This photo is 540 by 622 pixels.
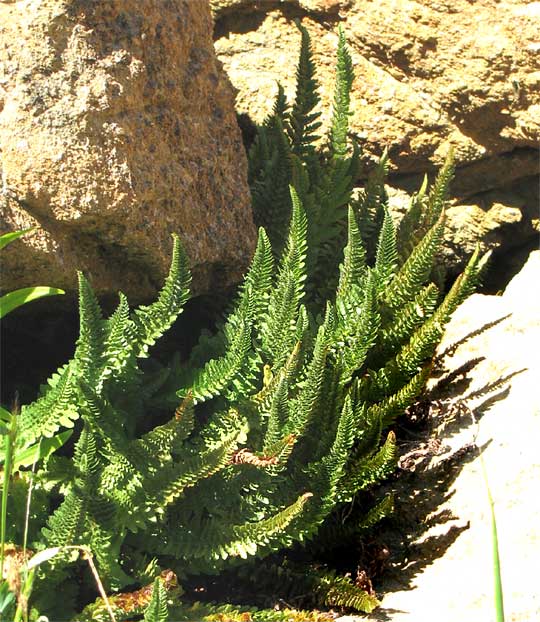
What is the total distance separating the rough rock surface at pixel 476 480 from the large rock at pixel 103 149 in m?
0.74

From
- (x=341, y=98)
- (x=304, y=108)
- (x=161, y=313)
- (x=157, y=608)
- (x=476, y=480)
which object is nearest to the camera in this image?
(x=157, y=608)

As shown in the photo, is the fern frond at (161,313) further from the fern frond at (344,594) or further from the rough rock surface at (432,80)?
the rough rock surface at (432,80)

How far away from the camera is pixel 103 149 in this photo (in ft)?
7.40

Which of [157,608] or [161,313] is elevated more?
[161,313]

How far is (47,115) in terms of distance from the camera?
223 cm

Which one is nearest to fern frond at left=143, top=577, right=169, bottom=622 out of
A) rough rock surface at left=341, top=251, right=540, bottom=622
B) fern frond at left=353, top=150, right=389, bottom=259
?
rough rock surface at left=341, top=251, right=540, bottom=622

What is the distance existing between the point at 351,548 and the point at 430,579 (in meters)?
0.22

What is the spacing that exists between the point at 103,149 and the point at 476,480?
121cm

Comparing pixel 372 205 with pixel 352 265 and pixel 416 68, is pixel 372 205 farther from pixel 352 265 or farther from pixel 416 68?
pixel 416 68

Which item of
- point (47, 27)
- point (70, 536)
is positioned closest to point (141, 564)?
point (70, 536)

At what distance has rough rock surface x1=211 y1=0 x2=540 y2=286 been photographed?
3.06 m

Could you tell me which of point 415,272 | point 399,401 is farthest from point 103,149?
point 399,401

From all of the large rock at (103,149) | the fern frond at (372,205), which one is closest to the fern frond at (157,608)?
the large rock at (103,149)

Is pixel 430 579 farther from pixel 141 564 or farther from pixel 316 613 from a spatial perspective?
pixel 141 564
